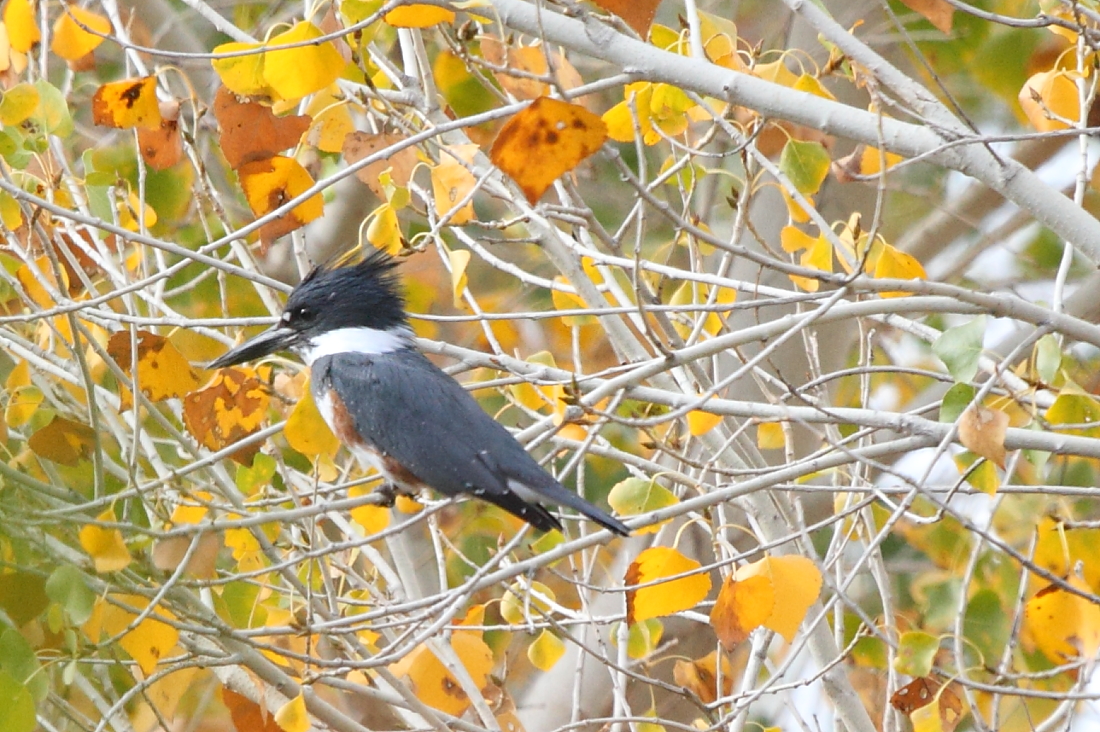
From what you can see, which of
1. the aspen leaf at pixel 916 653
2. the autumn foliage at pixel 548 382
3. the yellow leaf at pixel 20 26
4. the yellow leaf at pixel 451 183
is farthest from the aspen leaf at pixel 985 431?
the yellow leaf at pixel 20 26

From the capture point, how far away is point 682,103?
2500 millimetres

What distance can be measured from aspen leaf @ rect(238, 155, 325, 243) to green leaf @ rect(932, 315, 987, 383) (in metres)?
1.17

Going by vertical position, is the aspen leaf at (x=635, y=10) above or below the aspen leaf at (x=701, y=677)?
above

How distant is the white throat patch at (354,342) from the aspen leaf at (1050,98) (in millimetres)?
1419

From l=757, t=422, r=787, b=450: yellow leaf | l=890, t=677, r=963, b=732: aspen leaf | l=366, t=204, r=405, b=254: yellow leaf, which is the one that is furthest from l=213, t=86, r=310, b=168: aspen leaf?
l=890, t=677, r=963, b=732: aspen leaf

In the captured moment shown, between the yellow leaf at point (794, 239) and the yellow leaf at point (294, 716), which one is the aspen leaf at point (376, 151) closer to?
the yellow leaf at point (794, 239)

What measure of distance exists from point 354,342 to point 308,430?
44 centimetres

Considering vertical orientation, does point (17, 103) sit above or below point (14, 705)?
above

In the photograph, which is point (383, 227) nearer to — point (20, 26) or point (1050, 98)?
point (20, 26)

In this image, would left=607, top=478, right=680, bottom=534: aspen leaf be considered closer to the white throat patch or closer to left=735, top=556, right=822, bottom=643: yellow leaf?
left=735, top=556, right=822, bottom=643: yellow leaf

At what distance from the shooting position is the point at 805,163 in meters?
2.53

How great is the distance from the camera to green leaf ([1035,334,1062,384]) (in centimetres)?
226

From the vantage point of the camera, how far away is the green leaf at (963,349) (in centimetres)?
215

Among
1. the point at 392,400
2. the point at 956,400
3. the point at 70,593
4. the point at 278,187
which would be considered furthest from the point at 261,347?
the point at 956,400
